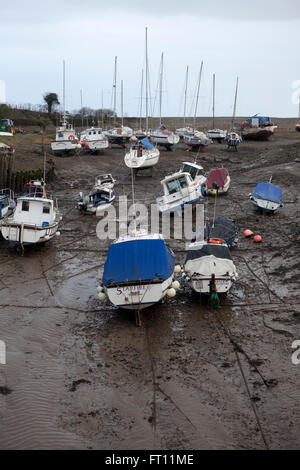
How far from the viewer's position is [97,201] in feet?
→ 84.7

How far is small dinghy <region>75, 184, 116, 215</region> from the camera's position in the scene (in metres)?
25.3

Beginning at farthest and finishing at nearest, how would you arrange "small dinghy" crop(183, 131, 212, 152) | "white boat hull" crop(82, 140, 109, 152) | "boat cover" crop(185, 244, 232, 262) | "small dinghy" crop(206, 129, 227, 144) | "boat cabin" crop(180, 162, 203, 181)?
1. "small dinghy" crop(206, 129, 227, 144)
2. "small dinghy" crop(183, 131, 212, 152)
3. "white boat hull" crop(82, 140, 109, 152)
4. "boat cabin" crop(180, 162, 203, 181)
5. "boat cover" crop(185, 244, 232, 262)

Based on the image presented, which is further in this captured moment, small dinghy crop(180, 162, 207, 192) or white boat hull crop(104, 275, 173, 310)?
small dinghy crop(180, 162, 207, 192)

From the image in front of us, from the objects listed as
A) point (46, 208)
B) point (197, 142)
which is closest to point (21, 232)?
point (46, 208)

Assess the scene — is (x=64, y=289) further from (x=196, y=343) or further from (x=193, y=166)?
(x=193, y=166)

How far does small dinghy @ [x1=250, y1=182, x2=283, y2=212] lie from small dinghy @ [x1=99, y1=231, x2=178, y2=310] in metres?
12.0

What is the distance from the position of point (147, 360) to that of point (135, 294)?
2.26 metres

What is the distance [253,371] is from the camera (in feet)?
34.8

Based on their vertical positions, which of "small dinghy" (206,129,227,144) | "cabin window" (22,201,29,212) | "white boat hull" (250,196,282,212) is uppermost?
"cabin window" (22,201,29,212)

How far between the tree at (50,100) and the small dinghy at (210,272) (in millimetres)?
63770

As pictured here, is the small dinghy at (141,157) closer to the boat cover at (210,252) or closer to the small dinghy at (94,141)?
the small dinghy at (94,141)

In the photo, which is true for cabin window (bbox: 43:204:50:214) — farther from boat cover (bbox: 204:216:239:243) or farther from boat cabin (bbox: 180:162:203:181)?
boat cabin (bbox: 180:162:203:181)

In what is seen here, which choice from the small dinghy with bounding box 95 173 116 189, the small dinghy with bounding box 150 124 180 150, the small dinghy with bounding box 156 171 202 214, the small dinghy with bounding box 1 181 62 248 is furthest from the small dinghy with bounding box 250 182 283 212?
the small dinghy with bounding box 150 124 180 150
